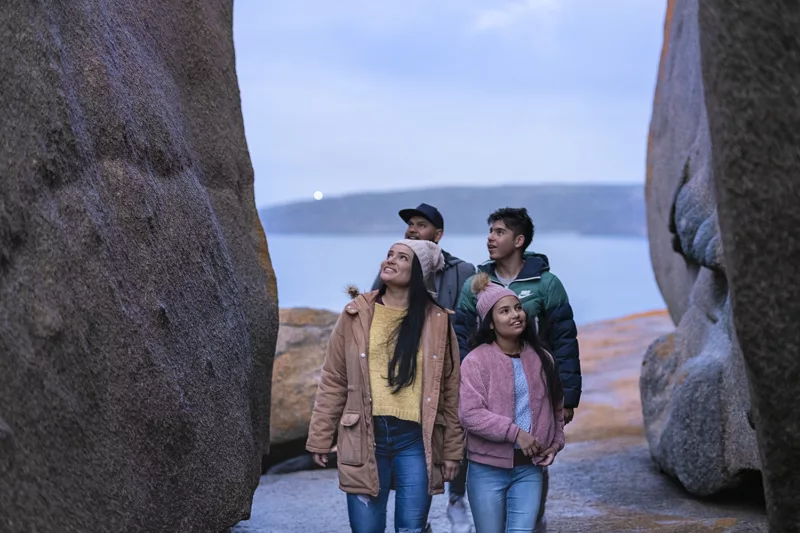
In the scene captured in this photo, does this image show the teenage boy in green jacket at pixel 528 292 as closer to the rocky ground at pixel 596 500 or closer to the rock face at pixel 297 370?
the rocky ground at pixel 596 500

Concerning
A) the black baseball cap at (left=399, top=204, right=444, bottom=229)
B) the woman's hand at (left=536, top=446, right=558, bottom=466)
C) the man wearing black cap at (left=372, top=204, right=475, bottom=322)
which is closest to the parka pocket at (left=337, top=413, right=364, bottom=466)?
the woman's hand at (left=536, top=446, right=558, bottom=466)

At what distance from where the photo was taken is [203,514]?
3916mm

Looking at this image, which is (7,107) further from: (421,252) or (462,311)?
(462,311)

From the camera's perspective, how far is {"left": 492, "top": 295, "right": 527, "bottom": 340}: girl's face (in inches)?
153

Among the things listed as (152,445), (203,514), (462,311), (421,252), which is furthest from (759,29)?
(203,514)

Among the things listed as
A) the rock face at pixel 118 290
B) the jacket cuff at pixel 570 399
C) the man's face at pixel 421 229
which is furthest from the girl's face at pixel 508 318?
the man's face at pixel 421 229

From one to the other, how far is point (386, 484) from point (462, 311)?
3.20 feet

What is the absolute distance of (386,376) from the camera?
13.0ft

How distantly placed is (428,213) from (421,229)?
0.30 ft

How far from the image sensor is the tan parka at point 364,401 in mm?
3879

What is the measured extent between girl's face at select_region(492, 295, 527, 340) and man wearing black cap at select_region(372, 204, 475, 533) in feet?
3.56

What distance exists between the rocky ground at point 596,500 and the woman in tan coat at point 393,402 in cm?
140

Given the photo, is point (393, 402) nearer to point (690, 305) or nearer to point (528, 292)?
point (528, 292)

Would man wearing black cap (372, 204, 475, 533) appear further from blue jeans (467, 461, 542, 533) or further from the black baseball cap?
blue jeans (467, 461, 542, 533)
